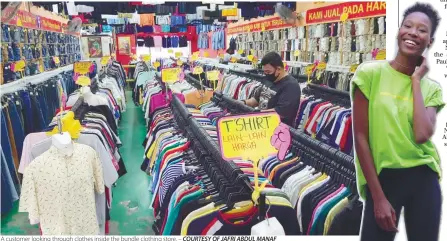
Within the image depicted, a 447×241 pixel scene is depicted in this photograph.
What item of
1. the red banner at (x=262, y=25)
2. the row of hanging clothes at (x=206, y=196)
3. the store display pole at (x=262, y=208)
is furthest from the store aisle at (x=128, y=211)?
the red banner at (x=262, y=25)

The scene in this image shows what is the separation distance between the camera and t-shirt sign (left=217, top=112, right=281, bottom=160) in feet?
5.31

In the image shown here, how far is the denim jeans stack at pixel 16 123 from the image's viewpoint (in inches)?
135

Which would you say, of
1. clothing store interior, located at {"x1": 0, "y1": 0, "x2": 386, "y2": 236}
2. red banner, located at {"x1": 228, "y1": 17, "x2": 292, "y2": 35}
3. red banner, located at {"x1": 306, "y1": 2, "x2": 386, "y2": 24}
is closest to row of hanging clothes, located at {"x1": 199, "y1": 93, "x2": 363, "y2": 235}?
clothing store interior, located at {"x1": 0, "y1": 0, "x2": 386, "y2": 236}

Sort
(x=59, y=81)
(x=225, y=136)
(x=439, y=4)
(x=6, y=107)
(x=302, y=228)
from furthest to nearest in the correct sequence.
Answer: (x=59, y=81)
(x=6, y=107)
(x=302, y=228)
(x=439, y=4)
(x=225, y=136)

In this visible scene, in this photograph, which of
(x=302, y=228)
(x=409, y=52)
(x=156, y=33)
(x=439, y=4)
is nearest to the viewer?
(x=409, y=52)

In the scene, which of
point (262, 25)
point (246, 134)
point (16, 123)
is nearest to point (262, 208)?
point (246, 134)

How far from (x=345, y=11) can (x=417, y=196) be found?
7.21 metres

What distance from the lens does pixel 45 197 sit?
7.18 ft

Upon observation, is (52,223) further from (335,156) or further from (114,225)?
(335,156)

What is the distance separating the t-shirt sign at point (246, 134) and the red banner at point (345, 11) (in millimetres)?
5448

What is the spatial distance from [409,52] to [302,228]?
3.46 ft

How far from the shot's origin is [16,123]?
3945 mm

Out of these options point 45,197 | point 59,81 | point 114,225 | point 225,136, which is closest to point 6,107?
point 114,225

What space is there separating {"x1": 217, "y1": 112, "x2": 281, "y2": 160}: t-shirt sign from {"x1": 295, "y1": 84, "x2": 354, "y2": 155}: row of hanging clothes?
2077mm
